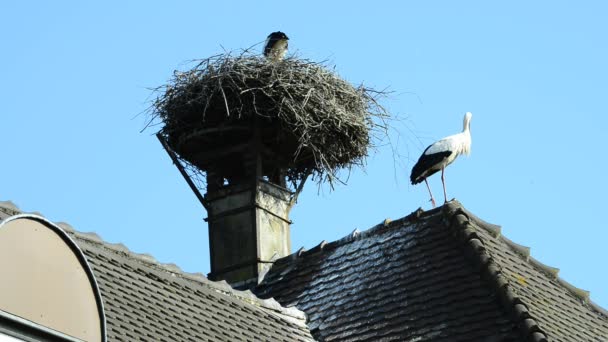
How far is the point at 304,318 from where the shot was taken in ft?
36.8

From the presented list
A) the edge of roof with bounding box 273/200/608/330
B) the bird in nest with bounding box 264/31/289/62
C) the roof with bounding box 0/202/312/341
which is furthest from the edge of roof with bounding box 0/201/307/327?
the bird in nest with bounding box 264/31/289/62

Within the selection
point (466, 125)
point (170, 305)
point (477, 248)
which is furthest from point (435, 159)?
point (170, 305)

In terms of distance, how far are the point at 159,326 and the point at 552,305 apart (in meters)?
3.07

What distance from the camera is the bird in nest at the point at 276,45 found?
17234mm

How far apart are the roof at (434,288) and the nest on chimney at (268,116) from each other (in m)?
2.95

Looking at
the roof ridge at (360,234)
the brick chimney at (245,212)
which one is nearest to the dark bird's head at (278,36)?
the brick chimney at (245,212)

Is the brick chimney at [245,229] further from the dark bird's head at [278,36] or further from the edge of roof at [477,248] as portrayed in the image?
the dark bird's head at [278,36]

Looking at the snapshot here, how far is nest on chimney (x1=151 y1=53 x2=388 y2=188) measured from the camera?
15.2m

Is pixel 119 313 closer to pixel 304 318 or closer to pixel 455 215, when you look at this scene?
pixel 304 318

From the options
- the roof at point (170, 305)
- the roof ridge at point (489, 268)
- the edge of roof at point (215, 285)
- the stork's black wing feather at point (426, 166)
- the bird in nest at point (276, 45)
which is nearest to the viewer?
the roof at point (170, 305)

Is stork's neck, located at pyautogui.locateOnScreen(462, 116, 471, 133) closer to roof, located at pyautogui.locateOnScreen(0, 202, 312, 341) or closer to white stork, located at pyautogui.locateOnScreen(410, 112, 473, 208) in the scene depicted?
white stork, located at pyautogui.locateOnScreen(410, 112, 473, 208)

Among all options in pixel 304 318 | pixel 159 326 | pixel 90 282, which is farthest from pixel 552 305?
pixel 90 282

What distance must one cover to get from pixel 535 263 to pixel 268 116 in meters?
4.22

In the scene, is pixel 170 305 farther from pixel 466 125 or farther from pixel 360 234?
pixel 466 125
